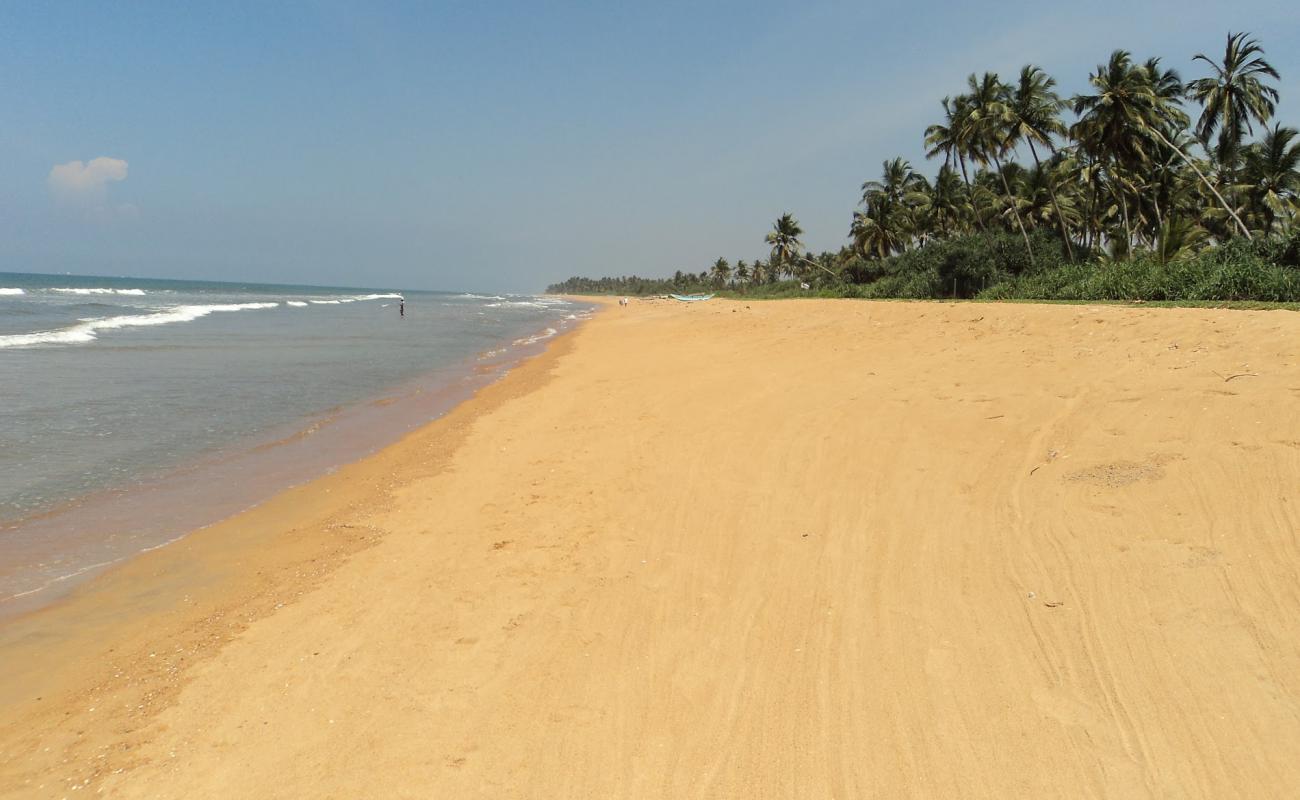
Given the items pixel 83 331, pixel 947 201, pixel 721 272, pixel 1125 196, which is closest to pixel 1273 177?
pixel 1125 196

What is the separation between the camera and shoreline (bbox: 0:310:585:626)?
528 centimetres

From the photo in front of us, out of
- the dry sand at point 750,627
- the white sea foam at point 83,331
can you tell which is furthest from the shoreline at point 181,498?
the white sea foam at point 83,331

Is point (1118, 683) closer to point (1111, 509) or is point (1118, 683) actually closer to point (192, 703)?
point (1111, 509)

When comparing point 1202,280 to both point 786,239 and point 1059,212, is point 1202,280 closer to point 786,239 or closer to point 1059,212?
point 1059,212

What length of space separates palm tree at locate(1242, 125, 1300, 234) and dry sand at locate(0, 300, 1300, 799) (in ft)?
106

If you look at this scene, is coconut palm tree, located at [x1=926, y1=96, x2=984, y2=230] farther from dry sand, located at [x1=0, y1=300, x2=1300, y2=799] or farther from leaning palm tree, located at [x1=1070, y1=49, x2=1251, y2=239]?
dry sand, located at [x1=0, y1=300, x2=1300, y2=799]

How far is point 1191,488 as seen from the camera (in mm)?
4660

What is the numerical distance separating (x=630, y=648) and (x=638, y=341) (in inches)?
850

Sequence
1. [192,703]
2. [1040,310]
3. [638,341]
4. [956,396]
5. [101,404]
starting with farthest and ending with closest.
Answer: [638,341]
[1040,310]
[101,404]
[956,396]
[192,703]

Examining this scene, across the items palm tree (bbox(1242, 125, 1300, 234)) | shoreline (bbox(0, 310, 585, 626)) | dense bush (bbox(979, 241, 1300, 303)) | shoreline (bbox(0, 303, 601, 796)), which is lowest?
shoreline (bbox(0, 303, 601, 796))

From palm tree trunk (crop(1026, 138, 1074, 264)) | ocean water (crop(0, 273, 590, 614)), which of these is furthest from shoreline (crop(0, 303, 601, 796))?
palm tree trunk (crop(1026, 138, 1074, 264))

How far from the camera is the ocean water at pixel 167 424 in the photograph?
20.0 ft

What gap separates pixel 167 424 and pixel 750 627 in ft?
34.4

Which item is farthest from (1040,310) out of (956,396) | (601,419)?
(601,419)
